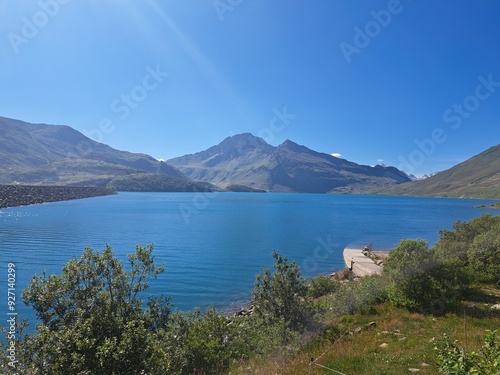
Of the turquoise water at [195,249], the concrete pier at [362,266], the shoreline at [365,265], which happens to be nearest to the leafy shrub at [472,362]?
the turquoise water at [195,249]

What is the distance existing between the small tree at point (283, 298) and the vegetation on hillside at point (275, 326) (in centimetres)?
7

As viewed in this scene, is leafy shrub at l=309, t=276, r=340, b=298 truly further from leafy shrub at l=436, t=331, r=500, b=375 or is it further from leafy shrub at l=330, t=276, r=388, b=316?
leafy shrub at l=436, t=331, r=500, b=375

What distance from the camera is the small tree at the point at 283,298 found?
19.7 m

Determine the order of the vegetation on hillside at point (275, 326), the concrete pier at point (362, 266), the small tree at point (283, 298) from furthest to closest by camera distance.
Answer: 1. the concrete pier at point (362, 266)
2. the small tree at point (283, 298)
3. the vegetation on hillside at point (275, 326)

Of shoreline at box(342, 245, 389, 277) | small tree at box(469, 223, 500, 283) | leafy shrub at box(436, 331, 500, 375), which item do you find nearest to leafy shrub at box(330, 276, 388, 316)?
small tree at box(469, 223, 500, 283)

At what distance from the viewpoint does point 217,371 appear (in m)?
14.2

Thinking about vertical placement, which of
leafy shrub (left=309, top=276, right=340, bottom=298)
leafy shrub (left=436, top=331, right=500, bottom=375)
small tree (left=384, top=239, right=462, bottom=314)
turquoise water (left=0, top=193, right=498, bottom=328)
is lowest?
turquoise water (left=0, top=193, right=498, bottom=328)

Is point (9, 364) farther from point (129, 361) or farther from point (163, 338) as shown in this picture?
point (163, 338)

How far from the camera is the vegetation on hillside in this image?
1028 cm

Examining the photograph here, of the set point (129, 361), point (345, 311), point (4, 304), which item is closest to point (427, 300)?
point (345, 311)

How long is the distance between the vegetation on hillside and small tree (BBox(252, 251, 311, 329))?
70 mm

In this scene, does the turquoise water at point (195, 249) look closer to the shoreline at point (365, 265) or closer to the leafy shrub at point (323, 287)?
the shoreline at point (365, 265)

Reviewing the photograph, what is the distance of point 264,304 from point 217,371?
23.1 ft

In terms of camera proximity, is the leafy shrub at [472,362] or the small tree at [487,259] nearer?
the leafy shrub at [472,362]
